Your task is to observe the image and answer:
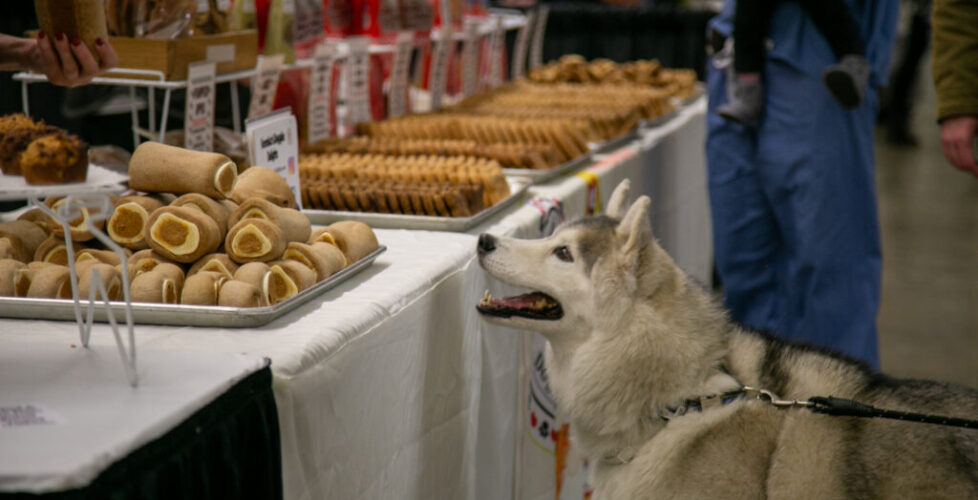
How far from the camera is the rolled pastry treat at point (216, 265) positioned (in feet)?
5.68

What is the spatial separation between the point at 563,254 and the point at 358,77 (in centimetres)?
185

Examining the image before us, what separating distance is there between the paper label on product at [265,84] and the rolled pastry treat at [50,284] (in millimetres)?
1211

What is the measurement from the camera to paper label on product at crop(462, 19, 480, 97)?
16.0ft

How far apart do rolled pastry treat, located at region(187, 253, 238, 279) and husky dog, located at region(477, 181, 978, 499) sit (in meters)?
0.54

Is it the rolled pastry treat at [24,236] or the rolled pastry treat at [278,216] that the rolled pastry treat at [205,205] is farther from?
the rolled pastry treat at [24,236]

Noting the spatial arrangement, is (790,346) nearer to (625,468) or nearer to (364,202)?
(625,468)

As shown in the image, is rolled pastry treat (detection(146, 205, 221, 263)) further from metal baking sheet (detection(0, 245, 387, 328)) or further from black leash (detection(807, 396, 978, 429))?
black leash (detection(807, 396, 978, 429))

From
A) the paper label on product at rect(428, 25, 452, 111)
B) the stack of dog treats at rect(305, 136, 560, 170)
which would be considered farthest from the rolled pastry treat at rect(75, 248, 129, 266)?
the paper label on product at rect(428, 25, 452, 111)

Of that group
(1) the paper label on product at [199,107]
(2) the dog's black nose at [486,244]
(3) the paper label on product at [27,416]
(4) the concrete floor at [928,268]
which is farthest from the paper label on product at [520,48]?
(3) the paper label on product at [27,416]

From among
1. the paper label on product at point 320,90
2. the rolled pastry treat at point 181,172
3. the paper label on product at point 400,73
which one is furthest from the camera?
the paper label on product at point 400,73

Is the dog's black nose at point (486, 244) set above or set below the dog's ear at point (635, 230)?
below

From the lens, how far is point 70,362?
4.52 feet

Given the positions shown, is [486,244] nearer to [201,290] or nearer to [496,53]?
[201,290]

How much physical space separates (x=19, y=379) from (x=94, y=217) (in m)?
0.25
